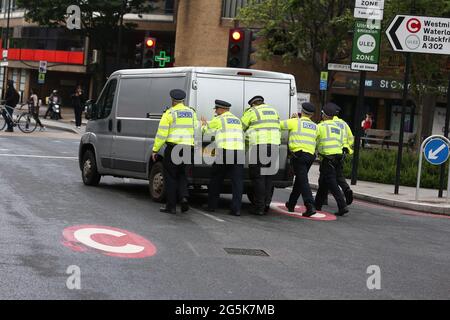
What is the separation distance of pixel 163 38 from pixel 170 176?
152 feet

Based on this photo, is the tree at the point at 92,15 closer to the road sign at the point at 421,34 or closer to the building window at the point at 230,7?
the building window at the point at 230,7

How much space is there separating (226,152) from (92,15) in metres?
37.6

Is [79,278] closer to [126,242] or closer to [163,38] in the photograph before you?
[126,242]

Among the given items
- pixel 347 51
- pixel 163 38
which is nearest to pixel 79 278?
pixel 347 51

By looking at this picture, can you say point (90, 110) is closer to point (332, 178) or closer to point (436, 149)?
point (332, 178)

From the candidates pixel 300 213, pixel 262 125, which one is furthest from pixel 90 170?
pixel 300 213

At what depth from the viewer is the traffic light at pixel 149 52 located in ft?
75.8

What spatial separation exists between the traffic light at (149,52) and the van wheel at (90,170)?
948 centimetres

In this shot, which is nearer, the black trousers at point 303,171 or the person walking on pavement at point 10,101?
the black trousers at point 303,171

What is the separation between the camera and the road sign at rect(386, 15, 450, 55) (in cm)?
1602

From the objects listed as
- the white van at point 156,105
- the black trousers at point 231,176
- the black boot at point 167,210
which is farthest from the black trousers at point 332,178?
the black boot at point 167,210

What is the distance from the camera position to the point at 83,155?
14.3 m

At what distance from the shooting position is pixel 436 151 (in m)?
15.1

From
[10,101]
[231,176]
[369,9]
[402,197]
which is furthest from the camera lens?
[10,101]
